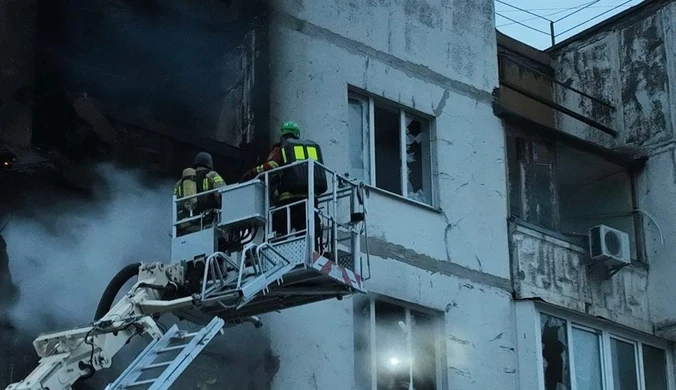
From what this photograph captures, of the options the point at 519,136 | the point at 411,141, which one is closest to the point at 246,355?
the point at 411,141

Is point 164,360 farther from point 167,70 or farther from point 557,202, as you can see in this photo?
point 557,202

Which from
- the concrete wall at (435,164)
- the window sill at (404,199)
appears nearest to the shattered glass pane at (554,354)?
the concrete wall at (435,164)

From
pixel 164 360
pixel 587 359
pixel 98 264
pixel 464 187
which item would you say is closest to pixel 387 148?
pixel 464 187

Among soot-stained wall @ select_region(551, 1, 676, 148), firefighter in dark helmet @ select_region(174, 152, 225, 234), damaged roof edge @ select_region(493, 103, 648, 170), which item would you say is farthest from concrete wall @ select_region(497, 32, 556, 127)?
firefighter in dark helmet @ select_region(174, 152, 225, 234)

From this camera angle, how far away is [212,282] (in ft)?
40.5

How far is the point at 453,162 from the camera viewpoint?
60.0 ft

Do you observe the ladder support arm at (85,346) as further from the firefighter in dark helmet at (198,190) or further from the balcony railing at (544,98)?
the balcony railing at (544,98)

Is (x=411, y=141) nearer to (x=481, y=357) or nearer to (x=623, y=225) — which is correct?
(x=481, y=357)

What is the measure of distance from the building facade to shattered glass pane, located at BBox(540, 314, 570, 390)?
26mm

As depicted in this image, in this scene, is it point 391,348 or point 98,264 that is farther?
point 391,348

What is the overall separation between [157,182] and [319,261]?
3.74m

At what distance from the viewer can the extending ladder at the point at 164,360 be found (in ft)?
36.5

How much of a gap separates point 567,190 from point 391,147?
16.7 ft

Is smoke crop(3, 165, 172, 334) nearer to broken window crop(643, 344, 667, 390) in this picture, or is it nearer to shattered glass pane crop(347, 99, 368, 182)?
shattered glass pane crop(347, 99, 368, 182)
